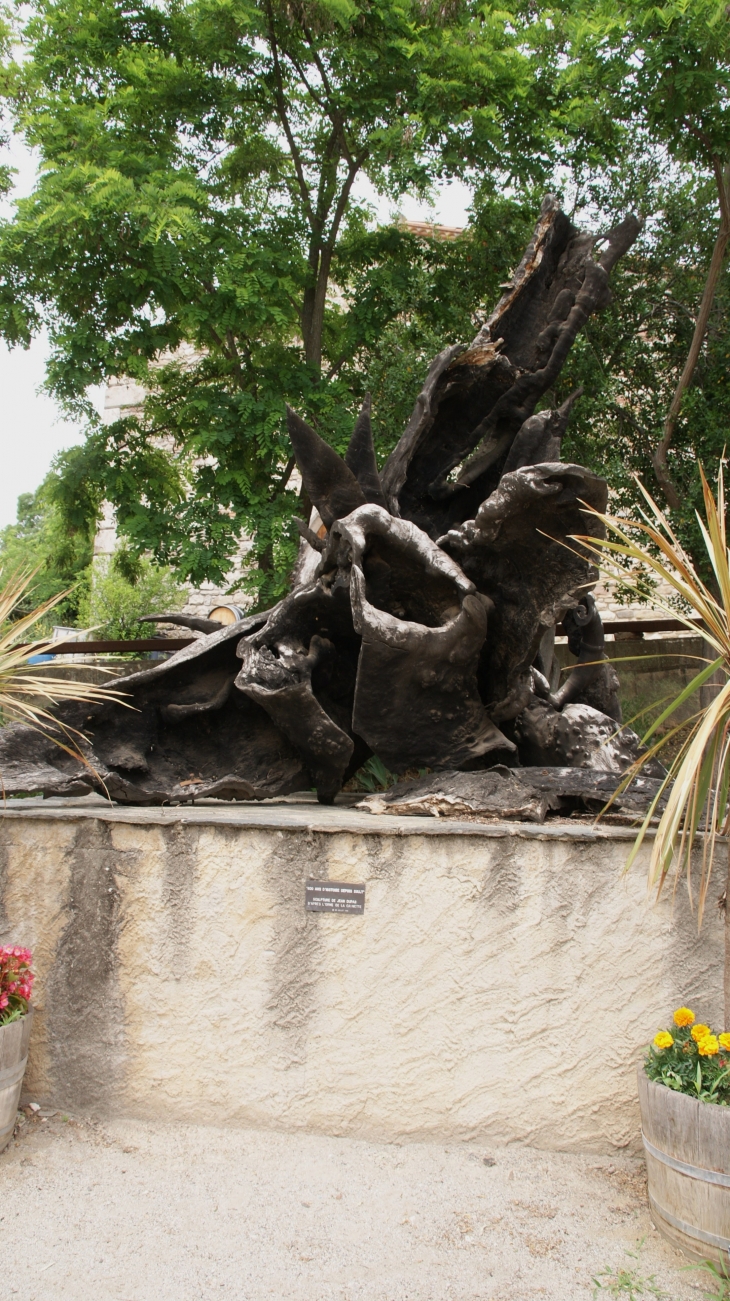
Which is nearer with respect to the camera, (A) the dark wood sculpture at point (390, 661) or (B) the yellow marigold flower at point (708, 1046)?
(B) the yellow marigold flower at point (708, 1046)

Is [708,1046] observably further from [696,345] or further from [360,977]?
[696,345]

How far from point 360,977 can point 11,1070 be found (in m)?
0.94

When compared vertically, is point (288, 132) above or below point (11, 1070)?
above

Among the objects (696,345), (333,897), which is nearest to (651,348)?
(696,345)

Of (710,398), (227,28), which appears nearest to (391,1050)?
(710,398)

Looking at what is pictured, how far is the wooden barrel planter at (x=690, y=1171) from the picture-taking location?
6.37 ft

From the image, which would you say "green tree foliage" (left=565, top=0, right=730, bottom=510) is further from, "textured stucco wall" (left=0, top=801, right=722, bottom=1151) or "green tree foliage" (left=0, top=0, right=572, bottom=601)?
"textured stucco wall" (left=0, top=801, right=722, bottom=1151)

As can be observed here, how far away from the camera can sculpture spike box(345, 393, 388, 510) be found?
11.6 ft

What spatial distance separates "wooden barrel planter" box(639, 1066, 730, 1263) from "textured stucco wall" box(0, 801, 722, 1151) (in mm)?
371

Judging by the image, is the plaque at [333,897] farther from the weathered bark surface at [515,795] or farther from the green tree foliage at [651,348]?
the green tree foliage at [651,348]

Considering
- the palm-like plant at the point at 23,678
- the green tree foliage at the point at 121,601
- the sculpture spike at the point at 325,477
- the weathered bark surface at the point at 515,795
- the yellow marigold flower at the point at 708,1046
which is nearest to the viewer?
the yellow marigold flower at the point at 708,1046

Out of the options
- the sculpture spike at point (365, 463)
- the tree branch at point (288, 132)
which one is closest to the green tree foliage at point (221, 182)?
the tree branch at point (288, 132)

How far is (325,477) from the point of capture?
3334 millimetres

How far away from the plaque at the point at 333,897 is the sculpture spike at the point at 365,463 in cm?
159
